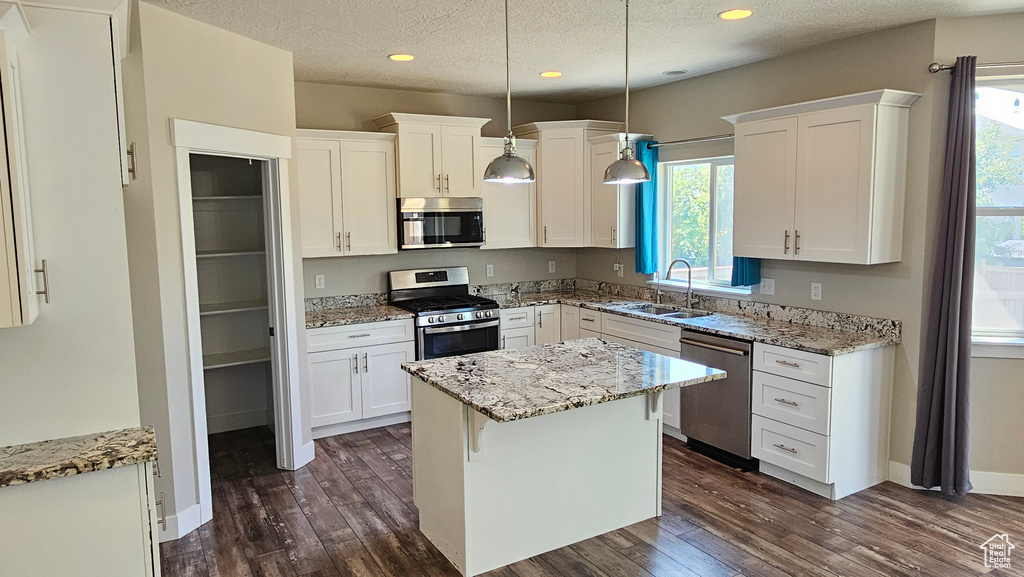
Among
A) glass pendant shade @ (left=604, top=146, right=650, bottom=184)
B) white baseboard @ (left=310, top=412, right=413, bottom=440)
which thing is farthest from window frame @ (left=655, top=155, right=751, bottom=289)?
white baseboard @ (left=310, top=412, right=413, bottom=440)

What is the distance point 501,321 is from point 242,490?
7.50 feet

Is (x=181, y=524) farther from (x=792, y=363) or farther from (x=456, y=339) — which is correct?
(x=792, y=363)

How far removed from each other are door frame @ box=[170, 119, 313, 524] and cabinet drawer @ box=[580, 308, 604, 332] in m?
2.26

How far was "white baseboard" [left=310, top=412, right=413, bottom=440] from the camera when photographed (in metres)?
4.70

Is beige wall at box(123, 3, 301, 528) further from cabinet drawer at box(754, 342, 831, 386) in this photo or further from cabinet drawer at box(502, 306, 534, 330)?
cabinet drawer at box(754, 342, 831, 386)

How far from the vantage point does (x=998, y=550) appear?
3.00m

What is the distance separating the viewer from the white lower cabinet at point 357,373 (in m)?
4.56

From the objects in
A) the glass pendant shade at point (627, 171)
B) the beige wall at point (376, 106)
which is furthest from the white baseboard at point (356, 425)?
the glass pendant shade at point (627, 171)

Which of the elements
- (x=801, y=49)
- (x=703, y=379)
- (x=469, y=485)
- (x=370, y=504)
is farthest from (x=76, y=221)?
(x=801, y=49)

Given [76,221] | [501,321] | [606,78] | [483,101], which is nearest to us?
[76,221]

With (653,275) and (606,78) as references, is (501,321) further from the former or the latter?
(606,78)

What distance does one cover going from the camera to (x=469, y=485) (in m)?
2.79

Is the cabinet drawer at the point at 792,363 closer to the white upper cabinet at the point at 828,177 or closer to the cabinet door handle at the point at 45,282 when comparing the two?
the white upper cabinet at the point at 828,177

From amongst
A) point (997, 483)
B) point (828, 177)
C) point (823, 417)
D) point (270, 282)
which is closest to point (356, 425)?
point (270, 282)
